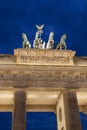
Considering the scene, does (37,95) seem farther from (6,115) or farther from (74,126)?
(6,115)

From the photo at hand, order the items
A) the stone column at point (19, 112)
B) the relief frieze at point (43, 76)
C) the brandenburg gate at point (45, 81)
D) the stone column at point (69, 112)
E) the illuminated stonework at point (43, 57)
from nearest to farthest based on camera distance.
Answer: the stone column at point (19, 112), the stone column at point (69, 112), the brandenburg gate at point (45, 81), the relief frieze at point (43, 76), the illuminated stonework at point (43, 57)

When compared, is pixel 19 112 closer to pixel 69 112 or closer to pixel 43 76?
pixel 43 76

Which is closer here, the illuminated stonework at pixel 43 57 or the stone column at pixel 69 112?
the stone column at pixel 69 112

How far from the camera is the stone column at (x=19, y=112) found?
933 inches

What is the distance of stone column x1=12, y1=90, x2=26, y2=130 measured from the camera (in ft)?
77.8

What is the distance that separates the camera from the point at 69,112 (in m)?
24.9

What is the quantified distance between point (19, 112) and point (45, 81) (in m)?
4.23

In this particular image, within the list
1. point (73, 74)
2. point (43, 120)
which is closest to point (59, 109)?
point (73, 74)

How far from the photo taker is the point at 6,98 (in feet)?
94.4

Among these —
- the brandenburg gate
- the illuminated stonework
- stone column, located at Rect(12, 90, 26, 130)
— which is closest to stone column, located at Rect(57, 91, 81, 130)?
the brandenburg gate

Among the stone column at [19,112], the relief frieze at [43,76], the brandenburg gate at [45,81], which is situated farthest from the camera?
the relief frieze at [43,76]

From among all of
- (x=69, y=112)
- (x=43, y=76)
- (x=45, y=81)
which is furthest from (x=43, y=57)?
(x=69, y=112)

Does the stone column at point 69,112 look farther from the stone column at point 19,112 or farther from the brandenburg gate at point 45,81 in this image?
the stone column at point 19,112

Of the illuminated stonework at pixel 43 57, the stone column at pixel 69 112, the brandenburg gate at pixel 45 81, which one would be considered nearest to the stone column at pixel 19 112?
the brandenburg gate at pixel 45 81
